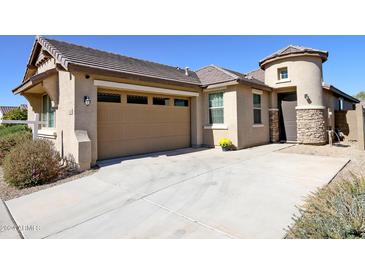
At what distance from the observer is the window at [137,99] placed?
9.67m

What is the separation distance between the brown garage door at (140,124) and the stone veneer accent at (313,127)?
731 centimetres

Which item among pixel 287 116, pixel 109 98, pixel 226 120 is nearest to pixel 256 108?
pixel 287 116

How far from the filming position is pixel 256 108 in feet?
43.0

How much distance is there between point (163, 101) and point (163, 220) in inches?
321

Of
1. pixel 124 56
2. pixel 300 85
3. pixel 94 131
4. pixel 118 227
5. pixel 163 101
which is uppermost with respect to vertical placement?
pixel 124 56

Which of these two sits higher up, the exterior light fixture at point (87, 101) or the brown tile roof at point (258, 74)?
the brown tile roof at point (258, 74)

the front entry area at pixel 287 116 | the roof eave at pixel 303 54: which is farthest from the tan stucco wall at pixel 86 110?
the front entry area at pixel 287 116

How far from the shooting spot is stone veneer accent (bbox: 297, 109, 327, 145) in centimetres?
1284

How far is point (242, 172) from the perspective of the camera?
664 centimetres

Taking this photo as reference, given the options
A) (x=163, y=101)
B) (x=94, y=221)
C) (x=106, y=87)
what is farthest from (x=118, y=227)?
(x=163, y=101)

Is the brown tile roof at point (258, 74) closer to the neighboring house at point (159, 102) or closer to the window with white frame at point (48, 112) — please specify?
the neighboring house at point (159, 102)

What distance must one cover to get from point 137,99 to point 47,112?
201 inches

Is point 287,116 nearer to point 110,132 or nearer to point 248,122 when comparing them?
point 248,122
